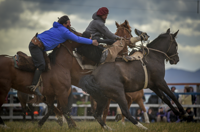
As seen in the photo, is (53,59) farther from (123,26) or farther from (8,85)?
(123,26)

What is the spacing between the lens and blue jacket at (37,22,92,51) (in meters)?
5.26

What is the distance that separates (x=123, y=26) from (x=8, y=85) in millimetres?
3454

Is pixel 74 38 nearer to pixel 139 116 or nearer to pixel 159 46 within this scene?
pixel 159 46

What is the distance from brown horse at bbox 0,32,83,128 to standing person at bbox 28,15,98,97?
18 centimetres

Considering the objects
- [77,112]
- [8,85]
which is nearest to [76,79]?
[8,85]

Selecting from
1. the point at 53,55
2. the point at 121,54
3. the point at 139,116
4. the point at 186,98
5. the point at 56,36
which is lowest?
the point at 139,116

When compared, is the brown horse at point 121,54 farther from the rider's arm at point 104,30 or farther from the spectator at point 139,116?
the spectator at point 139,116

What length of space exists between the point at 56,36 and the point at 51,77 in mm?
914

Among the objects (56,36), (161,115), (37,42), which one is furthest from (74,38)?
(161,115)

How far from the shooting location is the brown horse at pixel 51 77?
5.02m

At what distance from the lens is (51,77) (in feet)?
17.2

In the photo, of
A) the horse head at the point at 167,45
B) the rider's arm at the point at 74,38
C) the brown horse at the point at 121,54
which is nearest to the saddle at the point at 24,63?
the rider's arm at the point at 74,38

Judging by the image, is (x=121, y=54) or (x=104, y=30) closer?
(x=104, y=30)

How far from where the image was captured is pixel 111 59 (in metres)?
5.56
